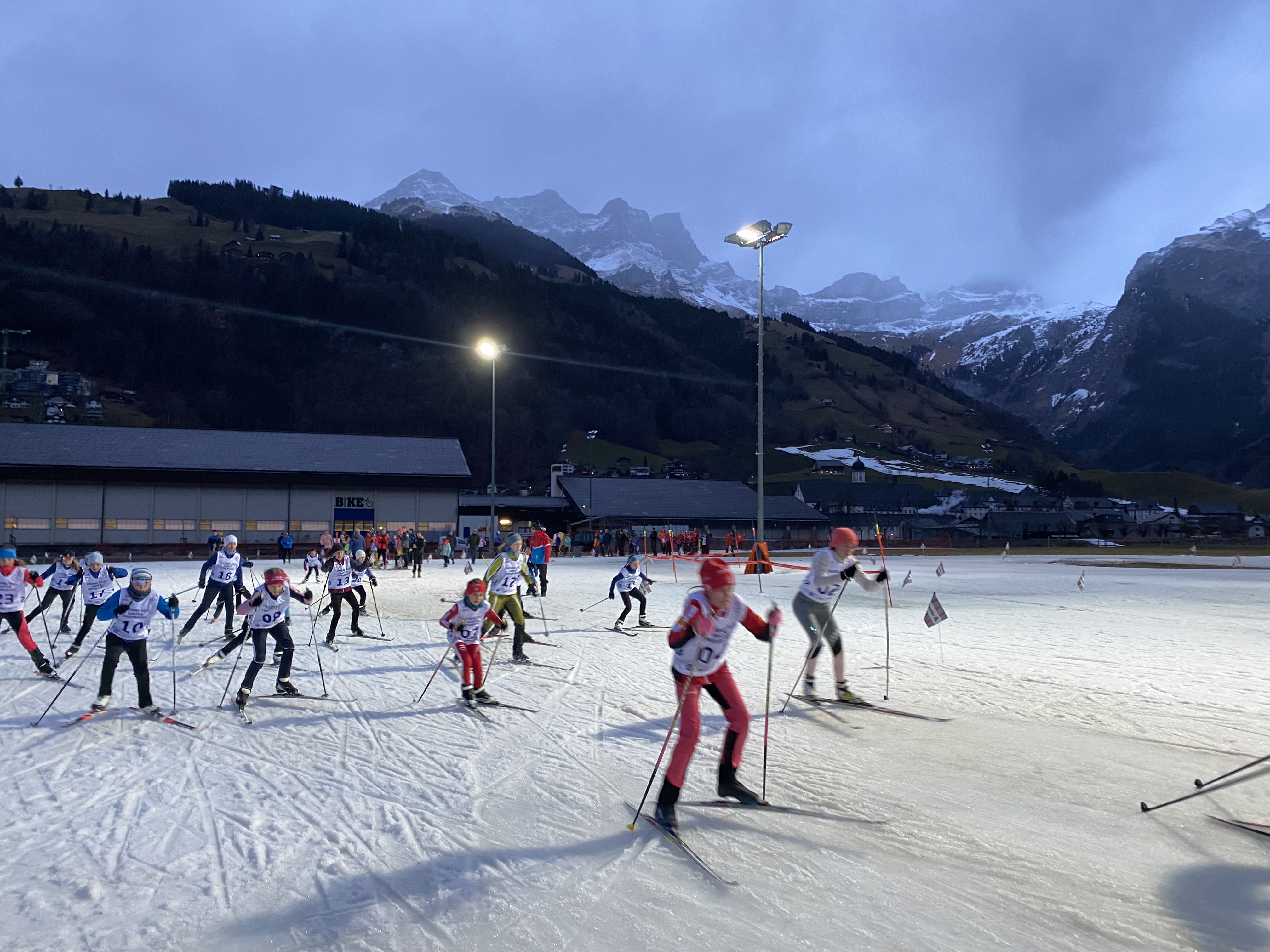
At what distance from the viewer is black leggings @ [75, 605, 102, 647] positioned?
10688 millimetres

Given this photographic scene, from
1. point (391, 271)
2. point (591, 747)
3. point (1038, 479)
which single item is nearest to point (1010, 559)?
point (591, 747)

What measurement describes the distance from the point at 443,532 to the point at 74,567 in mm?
38644

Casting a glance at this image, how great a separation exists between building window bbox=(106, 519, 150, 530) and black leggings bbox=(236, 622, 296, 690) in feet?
147

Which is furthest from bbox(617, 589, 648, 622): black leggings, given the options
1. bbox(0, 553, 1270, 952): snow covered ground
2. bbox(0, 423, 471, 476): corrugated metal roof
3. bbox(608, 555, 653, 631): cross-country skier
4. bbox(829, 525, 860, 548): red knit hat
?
bbox(0, 423, 471, 476): corrugated metal roof

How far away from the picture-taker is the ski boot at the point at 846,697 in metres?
8.57

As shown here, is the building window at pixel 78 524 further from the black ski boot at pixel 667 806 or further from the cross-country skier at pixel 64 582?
the black ski boot at pixel 667 806

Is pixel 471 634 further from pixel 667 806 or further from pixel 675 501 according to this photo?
pixel 675 501

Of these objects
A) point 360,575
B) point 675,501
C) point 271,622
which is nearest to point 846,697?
point 271,622

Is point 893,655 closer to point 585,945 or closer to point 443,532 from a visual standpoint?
point 585,945

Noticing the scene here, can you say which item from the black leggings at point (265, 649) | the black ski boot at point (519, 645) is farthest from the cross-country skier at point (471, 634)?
the black ski boot at point (519, 645)

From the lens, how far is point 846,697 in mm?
8617

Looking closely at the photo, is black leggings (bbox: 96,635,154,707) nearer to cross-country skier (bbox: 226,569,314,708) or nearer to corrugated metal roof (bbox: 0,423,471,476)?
cross-country skier (bbox: 226,569,314,708)

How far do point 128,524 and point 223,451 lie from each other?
7.46 meters

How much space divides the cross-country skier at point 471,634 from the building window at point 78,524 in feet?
158
